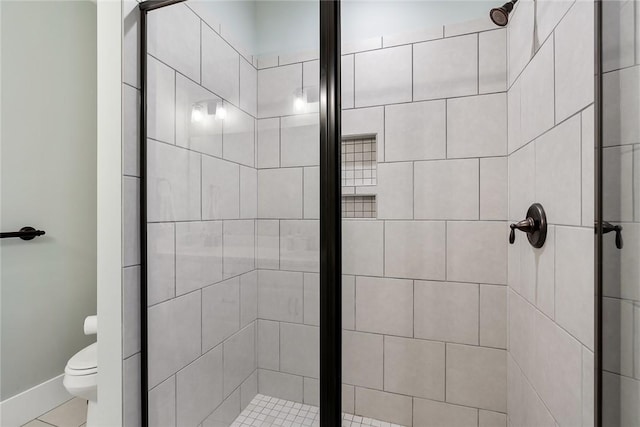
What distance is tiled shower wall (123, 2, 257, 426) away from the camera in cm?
97

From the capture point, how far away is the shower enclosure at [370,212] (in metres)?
0.83

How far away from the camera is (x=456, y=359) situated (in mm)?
1403

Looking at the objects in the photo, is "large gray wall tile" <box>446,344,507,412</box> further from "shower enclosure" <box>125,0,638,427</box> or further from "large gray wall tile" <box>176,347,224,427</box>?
"large gray wall tile" <box>176,347,224,427</box>

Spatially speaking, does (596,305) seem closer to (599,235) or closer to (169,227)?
(599,235)

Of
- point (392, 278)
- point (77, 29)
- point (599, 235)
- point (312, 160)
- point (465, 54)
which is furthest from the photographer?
point (77, 29)

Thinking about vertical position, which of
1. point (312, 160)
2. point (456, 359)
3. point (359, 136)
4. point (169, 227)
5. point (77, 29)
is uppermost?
point (77, 29)

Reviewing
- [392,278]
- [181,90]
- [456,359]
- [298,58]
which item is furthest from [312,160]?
[456,359]

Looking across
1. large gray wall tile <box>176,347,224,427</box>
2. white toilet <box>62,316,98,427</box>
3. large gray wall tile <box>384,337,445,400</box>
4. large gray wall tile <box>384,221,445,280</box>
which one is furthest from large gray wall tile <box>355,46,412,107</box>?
white toilet <box>62,316,98,427</box>

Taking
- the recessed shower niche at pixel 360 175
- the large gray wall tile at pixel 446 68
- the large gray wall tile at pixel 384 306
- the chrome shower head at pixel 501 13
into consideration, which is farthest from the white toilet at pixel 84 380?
the chrome shower head at pixel 501 13

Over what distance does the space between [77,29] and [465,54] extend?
2115 millimetres

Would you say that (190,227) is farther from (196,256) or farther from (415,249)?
(415,249)

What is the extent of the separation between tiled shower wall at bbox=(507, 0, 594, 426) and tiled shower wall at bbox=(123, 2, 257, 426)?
0.85 meters

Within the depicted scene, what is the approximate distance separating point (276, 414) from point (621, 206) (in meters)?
0.97

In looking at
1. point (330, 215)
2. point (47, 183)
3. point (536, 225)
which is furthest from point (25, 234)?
point (536, 225)
